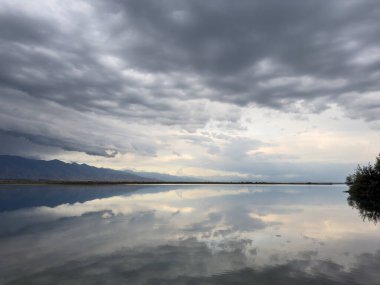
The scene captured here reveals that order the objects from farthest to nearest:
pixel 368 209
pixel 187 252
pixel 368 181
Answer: pixel 368 181, pixel 368 209, pixel 187 252

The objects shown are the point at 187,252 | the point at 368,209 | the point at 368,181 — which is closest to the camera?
the point at 187,252

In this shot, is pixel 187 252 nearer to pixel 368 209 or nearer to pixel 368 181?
pixel 368 209

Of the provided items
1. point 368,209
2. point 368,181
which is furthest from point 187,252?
point 368,181

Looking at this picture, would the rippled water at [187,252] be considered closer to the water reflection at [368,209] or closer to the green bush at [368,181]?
the water reflection at [368,209]

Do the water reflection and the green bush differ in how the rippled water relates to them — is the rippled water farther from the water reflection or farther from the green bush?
the green bush

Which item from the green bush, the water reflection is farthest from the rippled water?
the green bush

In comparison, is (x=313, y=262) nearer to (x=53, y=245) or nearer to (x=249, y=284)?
(x=249, y=284)

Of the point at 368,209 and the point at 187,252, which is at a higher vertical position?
the point at 368,209

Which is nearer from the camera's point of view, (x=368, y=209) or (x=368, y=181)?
(x=368, y=209)

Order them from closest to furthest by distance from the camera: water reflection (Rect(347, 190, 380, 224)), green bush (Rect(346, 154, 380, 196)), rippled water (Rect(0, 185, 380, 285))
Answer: rippled water (Rect(0, 185, 380, 285)) → water reflection (Rect(347, 190, 380, 224)) → green bush (Rect(346, 154, 380, 196))

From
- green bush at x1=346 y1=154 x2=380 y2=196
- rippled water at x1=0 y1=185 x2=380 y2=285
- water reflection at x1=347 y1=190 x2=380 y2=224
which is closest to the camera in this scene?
rippled water at x1=0 y1=185 x2=380 y2=285

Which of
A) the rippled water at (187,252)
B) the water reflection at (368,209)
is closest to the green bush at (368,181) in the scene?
the water reflection at (368,209)

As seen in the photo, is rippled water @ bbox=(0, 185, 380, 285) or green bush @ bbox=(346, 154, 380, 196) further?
green bush @ bbox=(346, 154, 380, 196)

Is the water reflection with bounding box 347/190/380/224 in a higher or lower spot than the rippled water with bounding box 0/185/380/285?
higher
